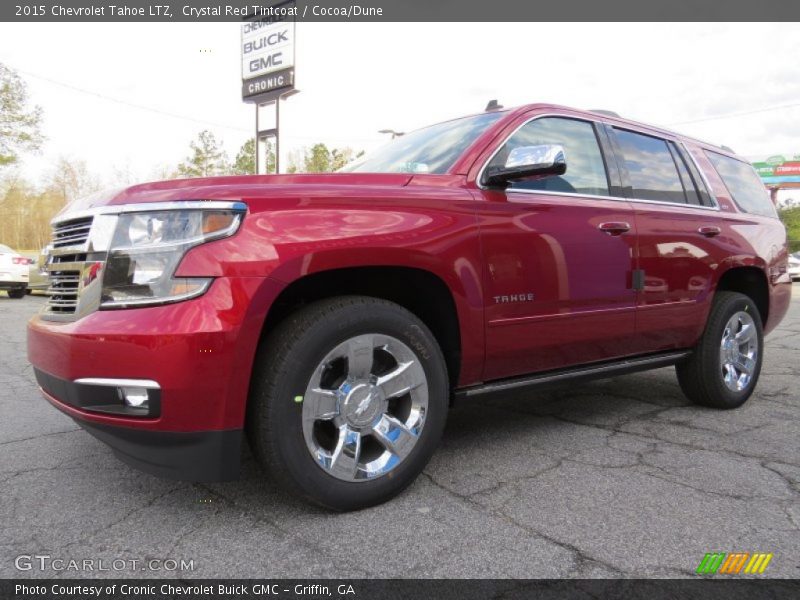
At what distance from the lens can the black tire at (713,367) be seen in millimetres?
3943

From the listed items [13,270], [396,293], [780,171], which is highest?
[780,171]

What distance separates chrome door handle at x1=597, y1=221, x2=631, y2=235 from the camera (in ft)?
10.5

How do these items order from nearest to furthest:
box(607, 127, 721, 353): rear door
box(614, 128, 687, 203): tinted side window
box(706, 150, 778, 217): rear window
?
box(607, 127, 721, 353): rear door → box(614, 128, 687, 203): tinted side window → box(706, 150, 778, 217): rear window

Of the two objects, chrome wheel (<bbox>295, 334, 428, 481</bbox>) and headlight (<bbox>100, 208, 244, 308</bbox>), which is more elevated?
headlight (<bbox>100, 208, 244, 308</bbox>)

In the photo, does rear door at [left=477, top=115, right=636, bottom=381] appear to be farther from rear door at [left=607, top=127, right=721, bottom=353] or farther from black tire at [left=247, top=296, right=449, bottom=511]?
black tire at [left=247, top=296, right=449, bottom=511]

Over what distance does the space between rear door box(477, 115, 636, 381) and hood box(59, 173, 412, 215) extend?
0.59 metres

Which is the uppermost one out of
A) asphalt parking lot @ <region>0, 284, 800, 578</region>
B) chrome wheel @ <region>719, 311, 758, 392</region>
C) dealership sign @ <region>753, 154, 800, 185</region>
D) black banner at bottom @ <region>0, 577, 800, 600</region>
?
dealership sign @ <region>753, 154, 800, 185</region>

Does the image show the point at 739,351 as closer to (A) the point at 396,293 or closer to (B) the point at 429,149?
(B) the point at 429,149

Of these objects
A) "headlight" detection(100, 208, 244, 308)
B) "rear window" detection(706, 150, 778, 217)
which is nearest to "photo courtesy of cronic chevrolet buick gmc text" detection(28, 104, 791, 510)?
"headlight" detection(100, 208, 244, 308)

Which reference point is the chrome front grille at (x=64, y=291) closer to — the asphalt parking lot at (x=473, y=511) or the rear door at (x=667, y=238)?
the asphalt parking lot at (x=473, y=511)

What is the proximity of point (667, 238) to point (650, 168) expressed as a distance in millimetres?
490

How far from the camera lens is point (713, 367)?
3938 millimetres

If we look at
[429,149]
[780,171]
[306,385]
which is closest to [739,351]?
[429,149]

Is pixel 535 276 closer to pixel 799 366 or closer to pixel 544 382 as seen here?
pixel 544 382
